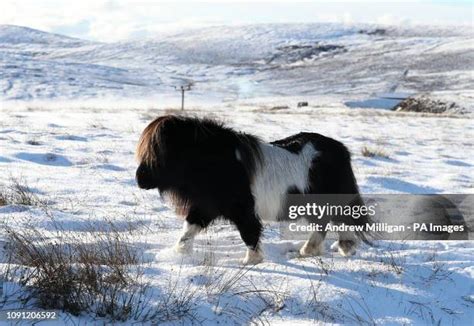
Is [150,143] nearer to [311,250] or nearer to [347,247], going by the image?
[311,250]

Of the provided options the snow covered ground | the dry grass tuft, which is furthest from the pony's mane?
the dry grass tuft

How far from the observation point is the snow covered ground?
342 centimetres

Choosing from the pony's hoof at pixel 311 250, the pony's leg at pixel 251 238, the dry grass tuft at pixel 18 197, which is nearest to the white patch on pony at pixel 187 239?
the pony's leg at pixel 251 238

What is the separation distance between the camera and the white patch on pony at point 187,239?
4460mm

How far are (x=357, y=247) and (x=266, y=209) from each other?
3.24 ft

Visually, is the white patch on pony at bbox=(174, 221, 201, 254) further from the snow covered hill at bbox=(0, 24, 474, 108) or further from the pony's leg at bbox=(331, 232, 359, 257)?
the snow covered hill at bbox=(0, 24, 474, 108)

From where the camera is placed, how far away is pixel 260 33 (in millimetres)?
127188

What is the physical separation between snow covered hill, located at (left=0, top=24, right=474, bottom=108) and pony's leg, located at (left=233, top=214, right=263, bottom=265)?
31792 mm

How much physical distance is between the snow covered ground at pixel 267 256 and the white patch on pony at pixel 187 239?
0.27 feet

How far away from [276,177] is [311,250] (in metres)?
0.75

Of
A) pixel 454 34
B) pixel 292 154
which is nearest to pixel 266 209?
pixel 292 154

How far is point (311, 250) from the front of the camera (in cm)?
479

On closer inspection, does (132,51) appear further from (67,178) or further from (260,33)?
(67,178)

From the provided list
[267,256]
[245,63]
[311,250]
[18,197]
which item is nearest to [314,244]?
[311,250]
